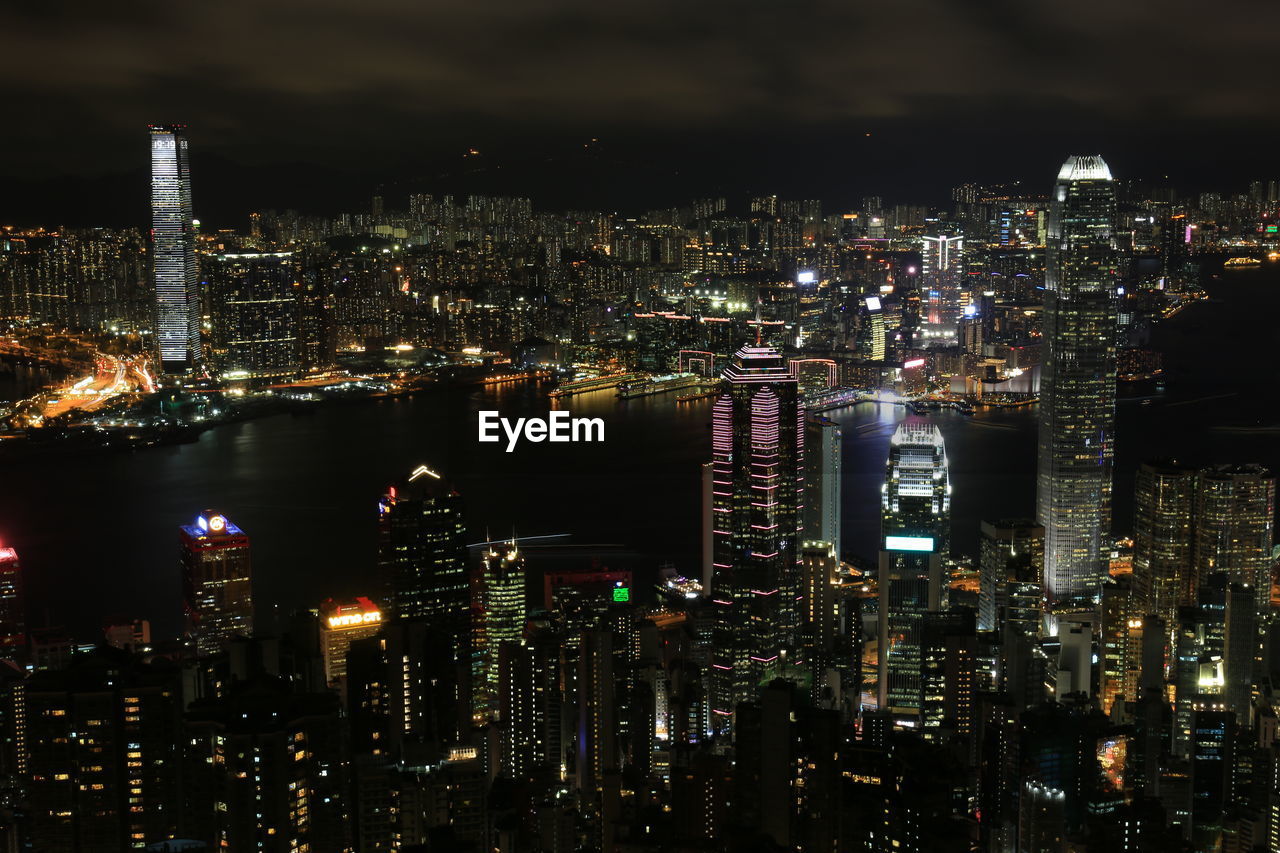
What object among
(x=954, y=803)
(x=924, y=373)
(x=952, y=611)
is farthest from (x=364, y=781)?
(x=924, y=373)

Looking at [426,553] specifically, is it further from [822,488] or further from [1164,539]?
[1164,539]

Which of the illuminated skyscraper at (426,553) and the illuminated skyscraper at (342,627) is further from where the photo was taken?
the illuminated skyscraper at (426,553)

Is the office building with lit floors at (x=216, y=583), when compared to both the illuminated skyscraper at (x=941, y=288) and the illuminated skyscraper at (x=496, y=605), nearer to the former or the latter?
the illuminated skyscraper at (x=496, y=605)

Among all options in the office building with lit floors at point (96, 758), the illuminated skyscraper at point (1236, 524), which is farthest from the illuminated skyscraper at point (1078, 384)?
the office building with lit floors at point (96, 758)

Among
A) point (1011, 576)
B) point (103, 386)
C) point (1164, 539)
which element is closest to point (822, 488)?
point (1011, 576)

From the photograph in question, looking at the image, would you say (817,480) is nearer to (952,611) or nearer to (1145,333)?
(952,611)

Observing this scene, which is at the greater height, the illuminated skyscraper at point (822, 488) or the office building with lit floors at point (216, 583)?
the illuminated skyscraper at point (822, 488)

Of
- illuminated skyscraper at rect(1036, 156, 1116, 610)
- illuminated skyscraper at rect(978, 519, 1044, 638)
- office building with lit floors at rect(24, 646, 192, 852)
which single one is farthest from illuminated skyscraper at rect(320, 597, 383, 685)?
illuminated skyscraper at rect(1036, 156, 1116, 610)

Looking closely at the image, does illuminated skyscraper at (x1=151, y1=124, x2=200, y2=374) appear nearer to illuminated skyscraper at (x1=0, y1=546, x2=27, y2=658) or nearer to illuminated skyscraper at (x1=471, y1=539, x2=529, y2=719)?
illuminated skyscraper at (x1=0, y1=546, x2=27, y2=658)
